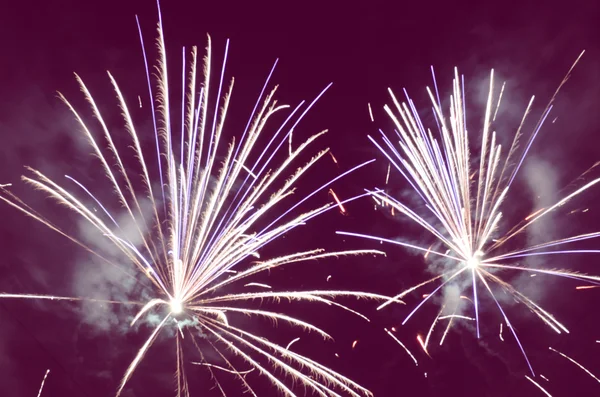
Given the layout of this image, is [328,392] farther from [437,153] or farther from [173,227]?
[437,153]

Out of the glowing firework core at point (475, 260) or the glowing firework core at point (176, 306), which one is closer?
the glowing firework core at point (176, 306)

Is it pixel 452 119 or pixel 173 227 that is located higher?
pixel 452 119

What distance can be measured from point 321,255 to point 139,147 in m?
5.52

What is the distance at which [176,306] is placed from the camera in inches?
392

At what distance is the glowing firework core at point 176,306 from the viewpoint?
32.0 ft

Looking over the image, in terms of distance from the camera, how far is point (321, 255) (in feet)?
35.4

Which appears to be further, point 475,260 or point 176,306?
point 475,260

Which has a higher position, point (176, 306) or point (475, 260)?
point (475, 260)

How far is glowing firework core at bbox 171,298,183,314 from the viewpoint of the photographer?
32.0 feet

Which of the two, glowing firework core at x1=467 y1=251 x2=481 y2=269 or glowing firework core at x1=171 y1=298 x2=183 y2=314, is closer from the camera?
glowing firework core at x1=171 y1=298 x2=183 y2=314

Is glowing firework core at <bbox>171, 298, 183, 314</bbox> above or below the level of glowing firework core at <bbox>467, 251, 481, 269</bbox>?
below

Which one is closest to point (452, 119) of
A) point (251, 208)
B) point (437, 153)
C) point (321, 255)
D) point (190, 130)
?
point (437, 153)

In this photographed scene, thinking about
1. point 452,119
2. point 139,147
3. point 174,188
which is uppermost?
point 452,119

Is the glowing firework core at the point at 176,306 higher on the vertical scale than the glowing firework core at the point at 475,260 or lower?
lower
